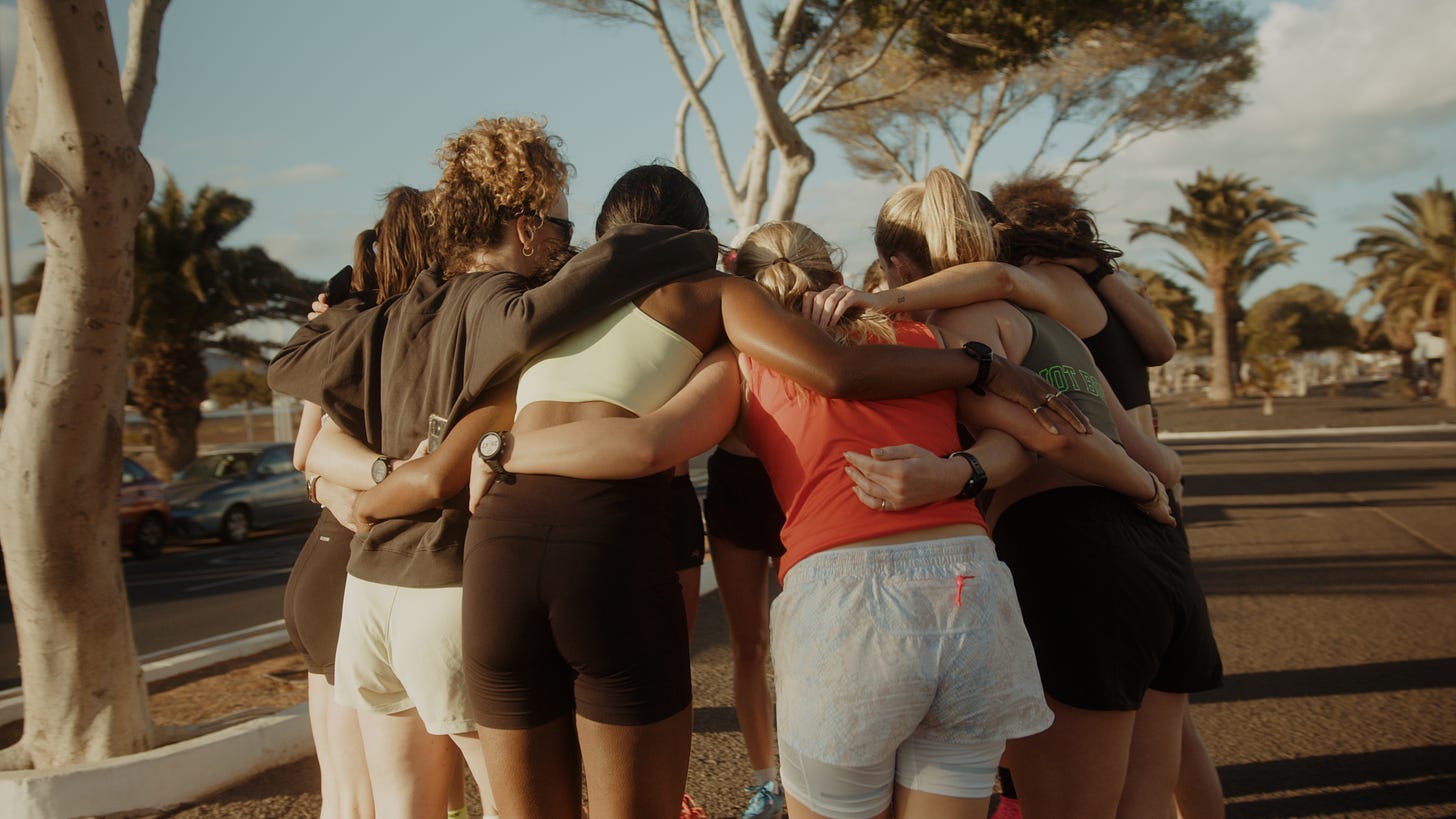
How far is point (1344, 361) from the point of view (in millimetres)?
67500

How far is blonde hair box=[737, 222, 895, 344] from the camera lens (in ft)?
7.25

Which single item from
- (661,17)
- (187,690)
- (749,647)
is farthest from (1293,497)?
(187,690)

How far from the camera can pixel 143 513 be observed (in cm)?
1427

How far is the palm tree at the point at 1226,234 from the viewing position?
36406mm

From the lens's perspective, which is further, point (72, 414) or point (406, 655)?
point (72, 414)

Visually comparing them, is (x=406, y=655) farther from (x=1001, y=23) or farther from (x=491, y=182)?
(x=1001, y=23)

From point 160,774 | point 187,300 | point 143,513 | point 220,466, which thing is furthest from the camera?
point 187,300

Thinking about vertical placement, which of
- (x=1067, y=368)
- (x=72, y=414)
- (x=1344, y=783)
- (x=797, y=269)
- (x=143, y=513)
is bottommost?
(x=1344, y=783)

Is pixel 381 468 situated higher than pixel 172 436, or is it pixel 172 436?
pixel 172 436

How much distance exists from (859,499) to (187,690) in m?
4.96

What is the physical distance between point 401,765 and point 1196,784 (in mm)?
2212

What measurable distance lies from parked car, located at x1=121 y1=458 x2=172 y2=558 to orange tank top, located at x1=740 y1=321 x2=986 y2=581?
47.2ft

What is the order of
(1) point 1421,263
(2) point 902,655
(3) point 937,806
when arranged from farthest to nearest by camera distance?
(1) point 1421,263, (3) point 937,806, (2) point 902,655

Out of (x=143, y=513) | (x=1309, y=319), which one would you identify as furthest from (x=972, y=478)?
(x=1309, y=319)
